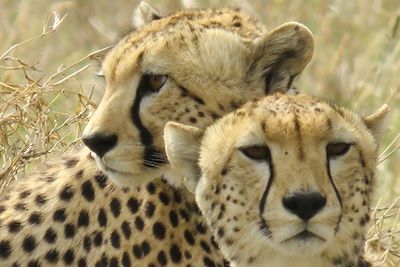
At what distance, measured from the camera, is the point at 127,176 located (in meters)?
5.06

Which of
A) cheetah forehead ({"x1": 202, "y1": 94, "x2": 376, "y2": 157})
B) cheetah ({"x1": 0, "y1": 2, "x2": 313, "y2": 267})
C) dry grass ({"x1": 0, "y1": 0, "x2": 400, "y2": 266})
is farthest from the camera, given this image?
dry grass ({"x1": 0, "y1": 0, "x2": 400, "y2": 266})

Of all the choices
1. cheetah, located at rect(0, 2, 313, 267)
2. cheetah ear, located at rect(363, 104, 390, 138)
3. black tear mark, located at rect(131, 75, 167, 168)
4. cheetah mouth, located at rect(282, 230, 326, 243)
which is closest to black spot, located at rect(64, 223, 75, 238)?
cheetah, located at rect(0, 2, 313, 267)

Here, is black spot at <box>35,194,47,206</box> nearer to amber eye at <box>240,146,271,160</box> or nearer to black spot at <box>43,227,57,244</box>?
black spot at <box>43,227,57,244</box>

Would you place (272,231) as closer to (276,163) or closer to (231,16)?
(276,163)

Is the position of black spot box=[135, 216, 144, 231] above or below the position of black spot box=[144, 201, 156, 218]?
below

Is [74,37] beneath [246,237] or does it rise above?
beneath

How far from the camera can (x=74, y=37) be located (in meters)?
10.1

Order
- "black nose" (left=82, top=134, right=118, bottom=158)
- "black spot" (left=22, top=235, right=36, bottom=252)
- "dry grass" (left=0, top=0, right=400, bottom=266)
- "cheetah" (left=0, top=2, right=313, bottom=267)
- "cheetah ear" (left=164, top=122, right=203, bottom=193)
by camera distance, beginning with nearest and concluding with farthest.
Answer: "cheetah ear" (left=164, top=122, right=203, bottom=193)
"black nose" (left=82, top=134, right=118, bottom=158)
"cheetah" (left=0, top=2, right=313, bottom=267)
"black spot" (left=22, top=235, right=36, bottom=252)
"dry grass" (left=0, top=0, right=400, bottom=266)

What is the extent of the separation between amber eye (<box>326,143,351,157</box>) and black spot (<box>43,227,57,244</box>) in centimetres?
140

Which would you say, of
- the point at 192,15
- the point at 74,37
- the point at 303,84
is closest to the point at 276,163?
the point at 192,15

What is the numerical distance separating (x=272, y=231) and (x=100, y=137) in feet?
3.01

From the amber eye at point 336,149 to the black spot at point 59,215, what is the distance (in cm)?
137

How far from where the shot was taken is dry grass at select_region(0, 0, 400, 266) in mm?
5973

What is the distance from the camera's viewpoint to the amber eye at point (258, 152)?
13.9 ft
